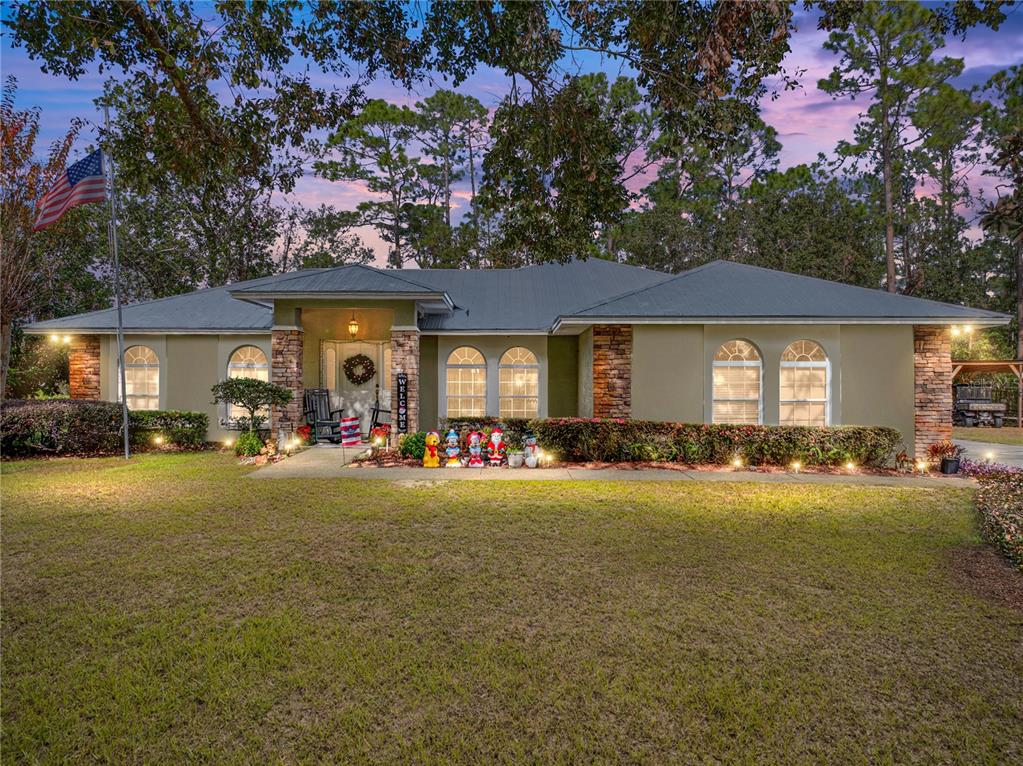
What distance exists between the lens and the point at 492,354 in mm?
14234

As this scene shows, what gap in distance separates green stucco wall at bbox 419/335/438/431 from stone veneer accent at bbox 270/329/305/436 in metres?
3.26

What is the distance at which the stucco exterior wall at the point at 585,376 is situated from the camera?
12.2 metres

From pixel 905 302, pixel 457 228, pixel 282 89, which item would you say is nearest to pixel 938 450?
pixel 905 302

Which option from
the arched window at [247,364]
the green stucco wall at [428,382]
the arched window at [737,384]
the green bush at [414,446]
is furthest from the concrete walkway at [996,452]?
the arched window at [247,364]

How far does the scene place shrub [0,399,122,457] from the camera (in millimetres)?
11172

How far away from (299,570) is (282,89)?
5.92m

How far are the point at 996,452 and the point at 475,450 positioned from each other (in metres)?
13.3

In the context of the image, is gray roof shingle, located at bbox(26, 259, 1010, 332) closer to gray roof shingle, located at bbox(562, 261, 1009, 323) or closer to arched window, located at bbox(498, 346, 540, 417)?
gray roof shingle, located at bbox(562, 261, 1009, 323)

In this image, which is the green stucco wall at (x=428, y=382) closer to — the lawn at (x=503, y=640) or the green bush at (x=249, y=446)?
the green bush at (x=249, y=446)

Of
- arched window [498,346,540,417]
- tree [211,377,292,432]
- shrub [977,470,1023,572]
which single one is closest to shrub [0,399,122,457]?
tree [211,377,292,432]

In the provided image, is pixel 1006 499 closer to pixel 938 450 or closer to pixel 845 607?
pixel 938 450

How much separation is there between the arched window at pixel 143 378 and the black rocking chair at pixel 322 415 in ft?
14.4

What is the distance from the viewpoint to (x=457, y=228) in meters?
29.1

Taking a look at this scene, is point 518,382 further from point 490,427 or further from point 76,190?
point 76,190
